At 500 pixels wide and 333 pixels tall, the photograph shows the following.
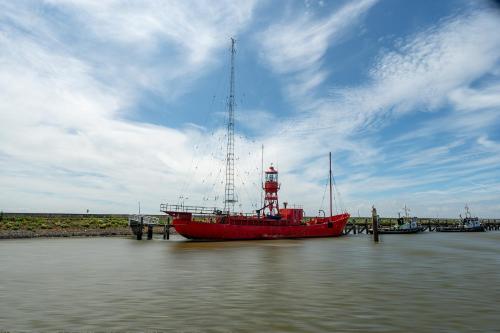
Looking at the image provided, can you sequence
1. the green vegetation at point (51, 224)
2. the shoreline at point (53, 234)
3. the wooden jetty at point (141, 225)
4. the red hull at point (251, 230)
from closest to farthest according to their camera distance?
the red hull at point (251, 230)
the shoreline at point (53, 234)
the wooden jetty at point (141, 225)
the green vegetation at point (51, 224)

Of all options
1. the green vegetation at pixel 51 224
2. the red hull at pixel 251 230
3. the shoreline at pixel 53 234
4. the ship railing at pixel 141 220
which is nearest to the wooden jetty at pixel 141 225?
the ship railing at pixel 141 220

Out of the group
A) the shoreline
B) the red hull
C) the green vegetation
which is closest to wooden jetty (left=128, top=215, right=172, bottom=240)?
the red hull

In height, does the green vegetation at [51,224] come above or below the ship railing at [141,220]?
below

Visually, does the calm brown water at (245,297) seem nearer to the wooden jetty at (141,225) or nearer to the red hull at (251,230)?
the red hull at (251,230)

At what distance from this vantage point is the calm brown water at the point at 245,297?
10055 mm

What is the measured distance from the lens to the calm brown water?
1005 cm

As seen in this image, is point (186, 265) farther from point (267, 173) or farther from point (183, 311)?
point (267, 173)

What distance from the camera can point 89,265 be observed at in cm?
2244

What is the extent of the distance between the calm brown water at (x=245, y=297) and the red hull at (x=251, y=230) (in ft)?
72.0

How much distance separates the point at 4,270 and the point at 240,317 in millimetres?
16277

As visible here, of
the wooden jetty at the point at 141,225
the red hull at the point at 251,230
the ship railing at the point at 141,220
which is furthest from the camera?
the ship railing at the point at 141,220

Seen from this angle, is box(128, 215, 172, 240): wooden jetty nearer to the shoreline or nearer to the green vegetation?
the shoreline

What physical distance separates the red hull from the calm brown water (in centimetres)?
2196

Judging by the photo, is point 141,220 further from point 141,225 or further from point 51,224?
point 51,224
